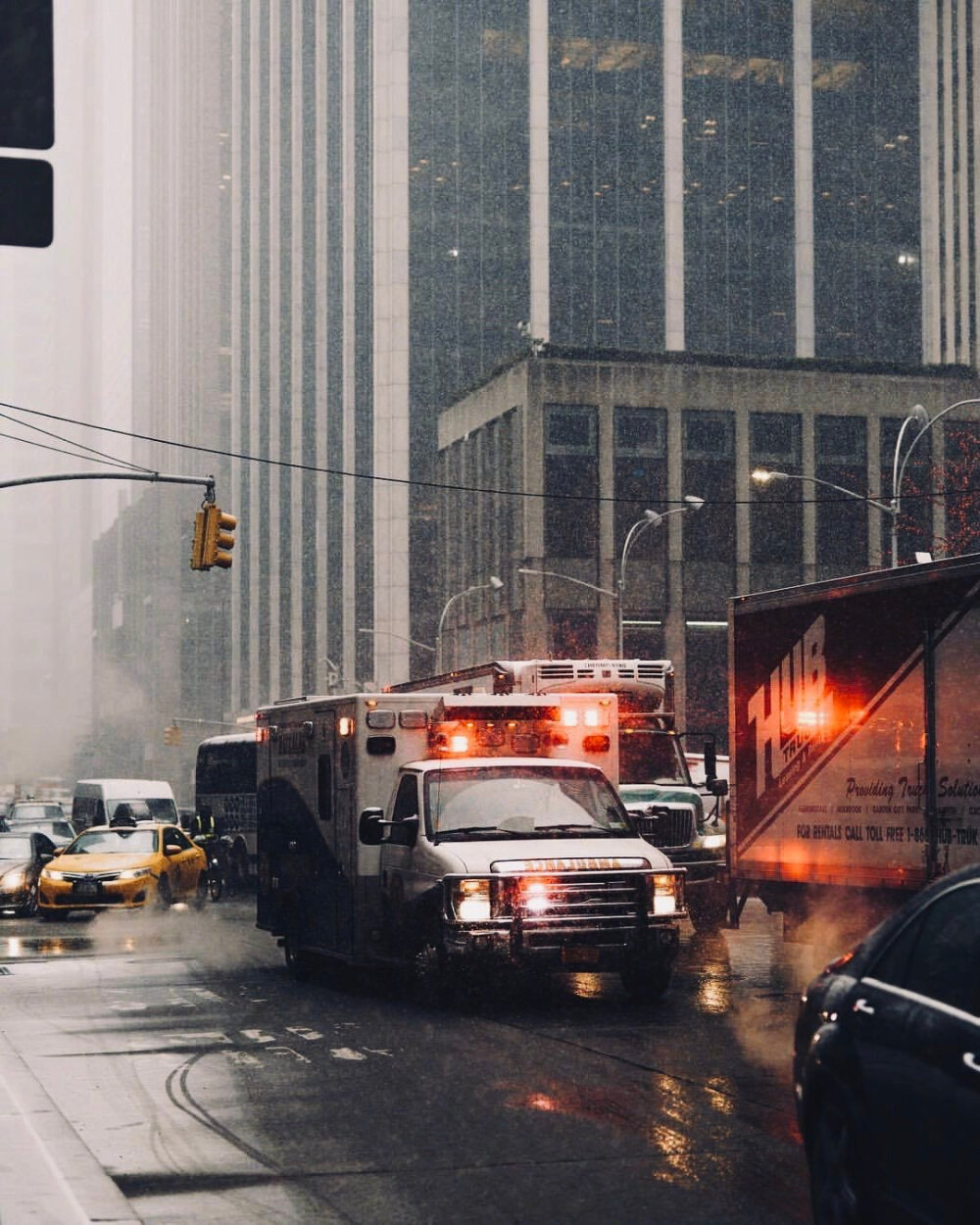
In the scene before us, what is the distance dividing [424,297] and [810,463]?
26.1 m

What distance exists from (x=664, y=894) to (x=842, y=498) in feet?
202

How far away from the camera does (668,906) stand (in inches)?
567

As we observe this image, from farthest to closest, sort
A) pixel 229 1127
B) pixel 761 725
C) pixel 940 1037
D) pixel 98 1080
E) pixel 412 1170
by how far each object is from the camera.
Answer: pixel 761 725, pixel 98 1080, pixel 229 1127, pixel 412 1170, pixel 940 1037

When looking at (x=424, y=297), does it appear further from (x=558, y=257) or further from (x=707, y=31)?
(x=707, y=31)

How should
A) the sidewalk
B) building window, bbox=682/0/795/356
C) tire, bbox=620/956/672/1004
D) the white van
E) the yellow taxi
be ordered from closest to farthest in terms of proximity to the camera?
the sidewalk < tire, bbox=620/956/672/1004 < the yellow taxi < the white van < building window, bbox=682/0/795/356

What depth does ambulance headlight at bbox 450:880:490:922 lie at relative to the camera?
14.0m

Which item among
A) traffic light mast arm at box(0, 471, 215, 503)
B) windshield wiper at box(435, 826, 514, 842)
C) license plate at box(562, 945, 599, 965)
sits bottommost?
license plate at box(562, 945, 599, 965)

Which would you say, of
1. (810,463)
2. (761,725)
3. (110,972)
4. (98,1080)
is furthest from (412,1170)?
(810,463)

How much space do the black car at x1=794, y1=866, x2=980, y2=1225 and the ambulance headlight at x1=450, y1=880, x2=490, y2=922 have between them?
7.54 metres

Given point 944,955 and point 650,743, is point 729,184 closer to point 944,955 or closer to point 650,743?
point 650,743

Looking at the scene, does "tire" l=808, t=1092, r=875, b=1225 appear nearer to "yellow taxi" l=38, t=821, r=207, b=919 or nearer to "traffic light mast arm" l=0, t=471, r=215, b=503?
"traffic light mast arm" l=0, t=471, r=215, b=503

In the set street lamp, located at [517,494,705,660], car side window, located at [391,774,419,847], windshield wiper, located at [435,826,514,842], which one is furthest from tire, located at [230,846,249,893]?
windshield wiper, located at [435,826,514,842]

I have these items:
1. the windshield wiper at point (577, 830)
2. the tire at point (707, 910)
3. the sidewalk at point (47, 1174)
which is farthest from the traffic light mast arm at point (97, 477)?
the sidewalk at point (47, 1174)

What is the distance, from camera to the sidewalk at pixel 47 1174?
276 inches
